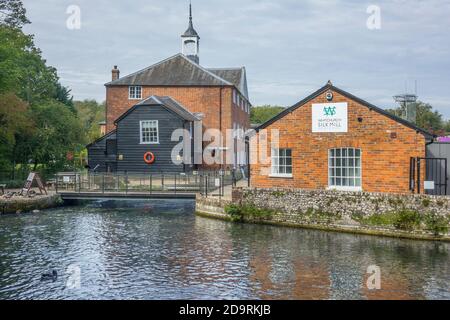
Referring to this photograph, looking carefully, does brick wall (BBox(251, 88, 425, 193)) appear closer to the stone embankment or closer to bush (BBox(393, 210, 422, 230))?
the stone embankment

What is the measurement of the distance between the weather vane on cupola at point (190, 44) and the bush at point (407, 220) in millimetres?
33474

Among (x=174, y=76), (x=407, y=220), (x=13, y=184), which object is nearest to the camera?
(x=407, y=220)

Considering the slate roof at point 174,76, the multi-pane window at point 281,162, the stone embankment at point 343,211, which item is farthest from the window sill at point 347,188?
the slate roof at point 174,76

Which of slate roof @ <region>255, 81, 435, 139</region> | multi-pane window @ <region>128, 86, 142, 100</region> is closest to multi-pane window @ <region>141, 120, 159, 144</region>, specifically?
multi-pane window @ <region>128, 86, 142, 100</region>

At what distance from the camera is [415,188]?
1848cm

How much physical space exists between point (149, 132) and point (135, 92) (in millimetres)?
9487

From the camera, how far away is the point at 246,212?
2062 cm

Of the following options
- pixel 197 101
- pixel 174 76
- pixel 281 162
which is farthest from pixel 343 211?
pixel 174 76

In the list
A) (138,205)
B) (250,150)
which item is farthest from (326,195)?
(138,205)

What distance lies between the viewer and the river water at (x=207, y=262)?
36.6 feet

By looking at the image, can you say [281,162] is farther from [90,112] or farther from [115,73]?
[90,112]

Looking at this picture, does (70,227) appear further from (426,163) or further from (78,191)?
(426,163)

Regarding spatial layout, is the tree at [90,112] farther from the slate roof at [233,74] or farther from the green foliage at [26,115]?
the green foliage at [26,115]
